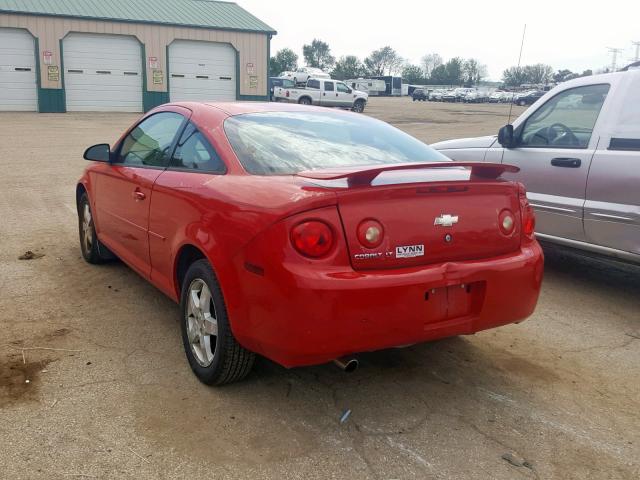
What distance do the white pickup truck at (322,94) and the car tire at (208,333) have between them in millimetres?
32370

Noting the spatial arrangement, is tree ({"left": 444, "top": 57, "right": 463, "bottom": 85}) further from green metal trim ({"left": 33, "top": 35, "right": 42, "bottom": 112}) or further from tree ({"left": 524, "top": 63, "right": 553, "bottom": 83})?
green metal trim ({"left": 33, "top": 35, "right": 42, "bottom": 112})

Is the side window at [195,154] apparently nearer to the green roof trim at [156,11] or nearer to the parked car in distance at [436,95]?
the green roof trim at [156,11]

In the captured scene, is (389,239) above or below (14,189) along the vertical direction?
above

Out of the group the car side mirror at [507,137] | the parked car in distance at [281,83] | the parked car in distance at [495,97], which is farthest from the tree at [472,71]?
the car side mirror at [507,137]

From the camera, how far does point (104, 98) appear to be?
101ft

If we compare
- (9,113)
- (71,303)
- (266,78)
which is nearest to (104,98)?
(9,113)

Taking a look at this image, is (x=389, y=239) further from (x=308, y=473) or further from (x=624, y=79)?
(x=624, y=79)

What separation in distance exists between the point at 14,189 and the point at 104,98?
897 inches

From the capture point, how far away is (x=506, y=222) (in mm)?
3324

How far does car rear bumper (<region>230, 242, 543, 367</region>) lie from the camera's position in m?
2.79

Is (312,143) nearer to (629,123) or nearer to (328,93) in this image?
(629,123)

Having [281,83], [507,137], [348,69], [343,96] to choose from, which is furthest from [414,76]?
[507,137]

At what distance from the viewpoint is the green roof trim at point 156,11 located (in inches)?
1139

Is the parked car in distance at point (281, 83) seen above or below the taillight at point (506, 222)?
above
